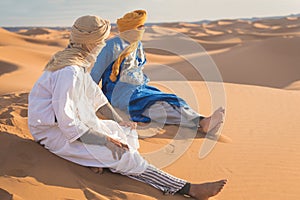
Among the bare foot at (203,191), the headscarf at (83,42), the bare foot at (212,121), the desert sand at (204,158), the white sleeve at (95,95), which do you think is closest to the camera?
the desert sand at (204,158)

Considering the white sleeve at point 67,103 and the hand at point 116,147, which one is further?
the hand at point 116,147

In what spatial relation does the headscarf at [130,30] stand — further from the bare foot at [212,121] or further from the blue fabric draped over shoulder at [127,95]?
the bare foot at [212,121]

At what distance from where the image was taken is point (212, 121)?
5.45m

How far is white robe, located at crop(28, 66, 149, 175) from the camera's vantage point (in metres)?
3.30

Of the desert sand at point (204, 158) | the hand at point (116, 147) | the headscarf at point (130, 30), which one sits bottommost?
the desert sand at point (204, 158)

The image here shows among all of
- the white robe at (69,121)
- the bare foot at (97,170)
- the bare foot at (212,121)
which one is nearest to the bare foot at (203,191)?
the white robe at (69,121)

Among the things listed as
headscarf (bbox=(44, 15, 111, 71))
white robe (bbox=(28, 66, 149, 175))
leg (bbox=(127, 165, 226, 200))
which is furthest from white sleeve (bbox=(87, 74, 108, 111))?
leg (bbox=(127, 165, 226, 200))

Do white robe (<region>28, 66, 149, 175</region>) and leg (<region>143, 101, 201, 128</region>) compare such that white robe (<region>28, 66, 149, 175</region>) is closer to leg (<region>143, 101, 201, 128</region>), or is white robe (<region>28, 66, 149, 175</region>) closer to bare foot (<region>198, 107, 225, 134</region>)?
leg (<region>143, 101, 201, 128</region>)

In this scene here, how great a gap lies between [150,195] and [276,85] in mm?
12024

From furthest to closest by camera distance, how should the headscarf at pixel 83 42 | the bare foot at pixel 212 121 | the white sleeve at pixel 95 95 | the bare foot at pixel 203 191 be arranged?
the bare foot at pixel 212 121 < the white sleeve at pixel 95 95 < the bare foot at pixel 203 191 < the headscarf at pixel 83 42

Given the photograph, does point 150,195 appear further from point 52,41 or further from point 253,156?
point 52,41

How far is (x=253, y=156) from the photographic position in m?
5.07

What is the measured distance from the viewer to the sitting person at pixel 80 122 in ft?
10.9

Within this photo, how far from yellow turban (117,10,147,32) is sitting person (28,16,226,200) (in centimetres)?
192
